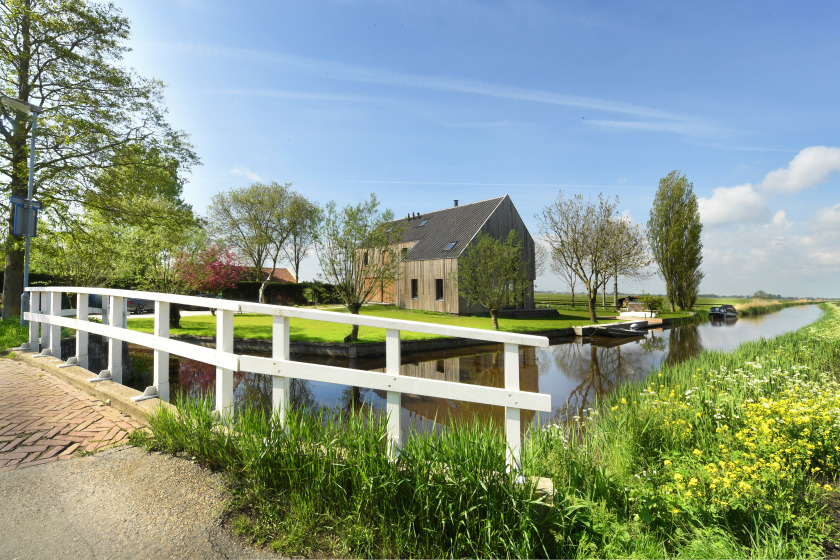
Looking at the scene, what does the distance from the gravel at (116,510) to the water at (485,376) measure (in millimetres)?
726

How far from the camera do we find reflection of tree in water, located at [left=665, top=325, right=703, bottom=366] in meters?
13.4

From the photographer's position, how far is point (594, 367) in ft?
39.3

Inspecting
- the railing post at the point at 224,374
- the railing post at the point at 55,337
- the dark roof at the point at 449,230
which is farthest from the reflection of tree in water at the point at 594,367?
the dark roof at the point at 449,230

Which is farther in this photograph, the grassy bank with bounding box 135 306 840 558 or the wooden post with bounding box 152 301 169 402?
the wooden post with bounding box 152 301 169 402

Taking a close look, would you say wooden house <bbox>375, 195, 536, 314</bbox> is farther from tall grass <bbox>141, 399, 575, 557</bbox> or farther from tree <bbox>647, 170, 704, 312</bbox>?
tall grass <bbox>141, 399, 575, 557</bbox>

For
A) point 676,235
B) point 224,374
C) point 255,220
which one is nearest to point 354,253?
point 224,374

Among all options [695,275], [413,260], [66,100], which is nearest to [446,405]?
[66,100]

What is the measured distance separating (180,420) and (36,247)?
48.6 feet

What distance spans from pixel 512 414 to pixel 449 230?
24921 mm

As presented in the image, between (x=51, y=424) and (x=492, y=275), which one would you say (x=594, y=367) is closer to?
(x=492, y=275)

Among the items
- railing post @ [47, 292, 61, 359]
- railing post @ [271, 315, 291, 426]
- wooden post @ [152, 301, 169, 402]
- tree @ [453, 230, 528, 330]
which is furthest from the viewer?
tree @ [453, 230, 528, 330]

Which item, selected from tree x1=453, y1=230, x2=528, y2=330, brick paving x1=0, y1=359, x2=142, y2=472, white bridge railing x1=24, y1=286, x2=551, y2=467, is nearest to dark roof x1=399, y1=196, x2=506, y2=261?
tree x1=453, y1=230, x2=528, y2=330

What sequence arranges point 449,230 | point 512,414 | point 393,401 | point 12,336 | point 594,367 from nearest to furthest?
point 512,414 < point 393,401 < point 12,336 < point 594,367 < point 449,230

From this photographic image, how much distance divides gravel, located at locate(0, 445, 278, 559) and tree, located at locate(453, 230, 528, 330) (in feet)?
53.6
